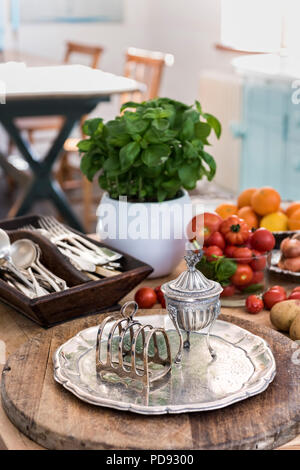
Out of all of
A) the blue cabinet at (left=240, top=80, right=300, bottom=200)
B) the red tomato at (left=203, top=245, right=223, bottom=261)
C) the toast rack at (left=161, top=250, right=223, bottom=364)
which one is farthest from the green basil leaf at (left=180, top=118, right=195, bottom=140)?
the blue cabinet at (left=240, top=80, right=300, bottom=200)

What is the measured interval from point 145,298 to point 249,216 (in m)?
0.36

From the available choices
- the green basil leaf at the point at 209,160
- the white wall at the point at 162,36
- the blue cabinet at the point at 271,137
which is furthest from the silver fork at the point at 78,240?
the white wall at the point at 162,36

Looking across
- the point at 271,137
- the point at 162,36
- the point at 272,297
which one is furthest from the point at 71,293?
the point at 162,36

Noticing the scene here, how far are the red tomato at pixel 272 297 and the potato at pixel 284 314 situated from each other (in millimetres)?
66

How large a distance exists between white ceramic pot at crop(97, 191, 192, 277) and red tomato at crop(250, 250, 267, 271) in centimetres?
20

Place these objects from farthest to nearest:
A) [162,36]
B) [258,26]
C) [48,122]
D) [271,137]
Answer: [162,36], [48,122], [258,26], [271,137]

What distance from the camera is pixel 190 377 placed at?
34.6 inches

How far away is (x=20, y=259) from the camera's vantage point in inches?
48.0

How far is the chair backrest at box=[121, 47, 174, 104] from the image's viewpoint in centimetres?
385

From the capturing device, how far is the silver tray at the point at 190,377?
0.81 m

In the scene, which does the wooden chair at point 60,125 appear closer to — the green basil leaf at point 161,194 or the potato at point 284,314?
the green basil leaf at point 161,194

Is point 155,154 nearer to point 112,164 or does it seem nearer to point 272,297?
point 112,164

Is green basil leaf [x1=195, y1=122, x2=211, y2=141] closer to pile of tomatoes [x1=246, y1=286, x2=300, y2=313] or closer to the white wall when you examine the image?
pile of tomatoes [x1=246, y1=286, x2=300, y2=313]

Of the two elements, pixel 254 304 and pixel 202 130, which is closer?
pixel 254 304
